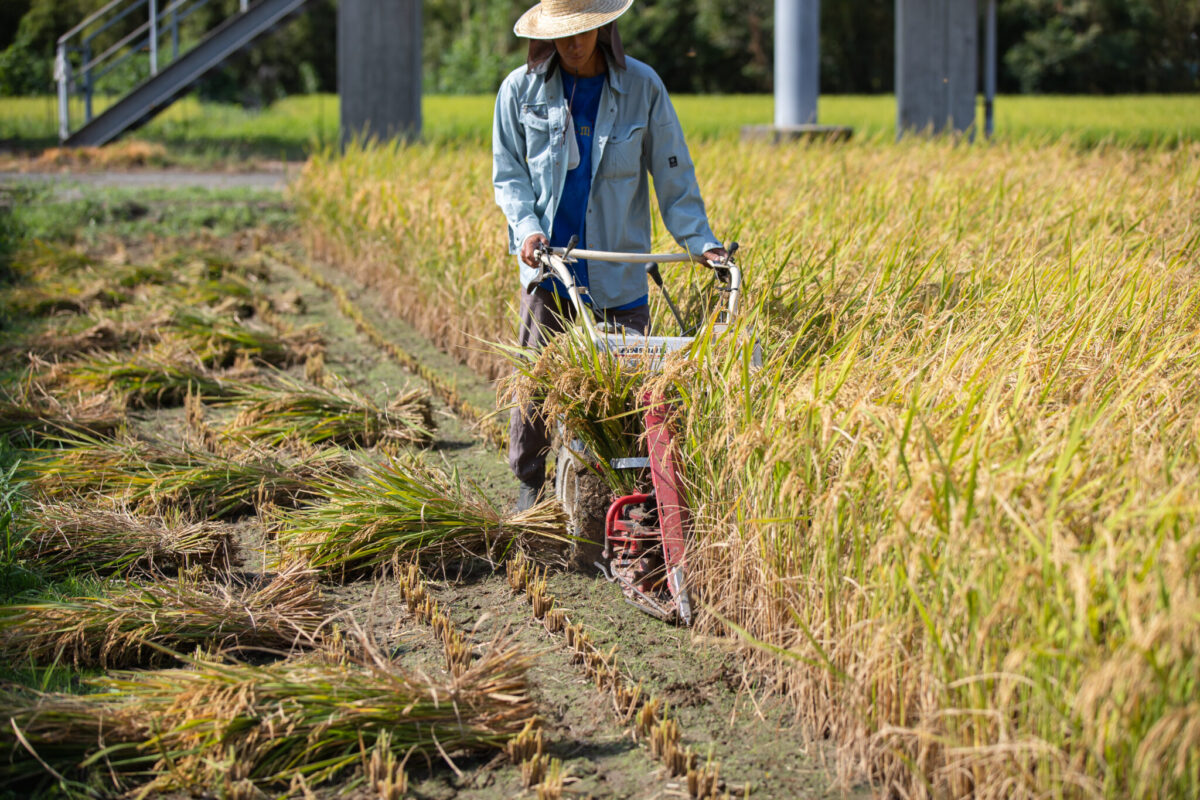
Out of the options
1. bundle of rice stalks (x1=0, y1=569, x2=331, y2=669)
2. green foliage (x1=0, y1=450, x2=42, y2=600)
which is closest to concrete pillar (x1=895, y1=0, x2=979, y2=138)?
green foliage (x1=0, y1=450, x2=42, y2=600)

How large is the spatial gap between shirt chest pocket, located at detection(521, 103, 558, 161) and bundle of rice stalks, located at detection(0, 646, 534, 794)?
1647 millimetres

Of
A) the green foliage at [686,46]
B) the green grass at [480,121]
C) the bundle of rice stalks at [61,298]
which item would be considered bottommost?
the bundle of rice stalks at [61,298]

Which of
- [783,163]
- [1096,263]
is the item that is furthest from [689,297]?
[783,163]

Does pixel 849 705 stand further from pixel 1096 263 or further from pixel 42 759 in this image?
pixel 1096 263

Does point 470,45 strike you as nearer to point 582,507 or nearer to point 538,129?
point 538,129

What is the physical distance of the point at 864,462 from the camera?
244 centimetres

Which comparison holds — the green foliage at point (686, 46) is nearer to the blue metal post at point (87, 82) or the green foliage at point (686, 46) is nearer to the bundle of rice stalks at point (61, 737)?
the blue metal post at point (87, 82)

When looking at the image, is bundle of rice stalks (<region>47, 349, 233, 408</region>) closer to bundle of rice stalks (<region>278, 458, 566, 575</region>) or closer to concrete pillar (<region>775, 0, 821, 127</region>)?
bundle of rice stalks (<region>278, 458, 566, 575</region>)

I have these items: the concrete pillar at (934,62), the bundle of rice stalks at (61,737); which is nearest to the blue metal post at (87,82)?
the concrete pillar at (934,62)

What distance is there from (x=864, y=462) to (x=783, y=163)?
6.10 metres

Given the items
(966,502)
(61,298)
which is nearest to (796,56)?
(61,298)

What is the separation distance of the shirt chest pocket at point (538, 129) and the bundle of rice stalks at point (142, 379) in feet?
7.51

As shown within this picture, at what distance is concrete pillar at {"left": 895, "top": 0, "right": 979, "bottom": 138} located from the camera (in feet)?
42.1

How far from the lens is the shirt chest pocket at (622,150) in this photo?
3.40m
